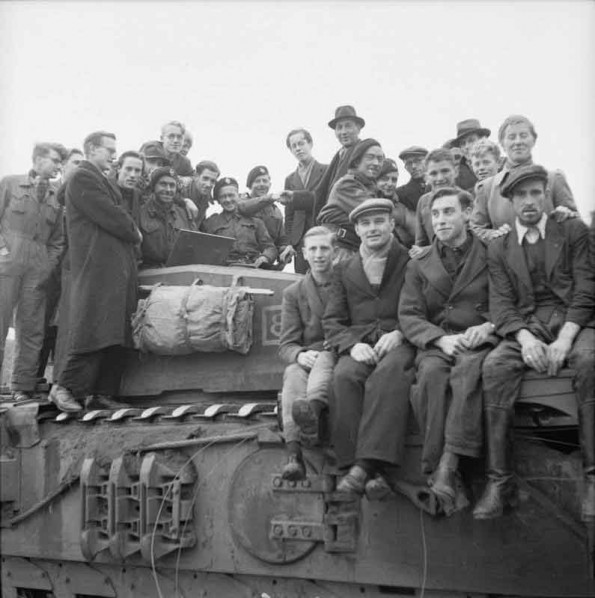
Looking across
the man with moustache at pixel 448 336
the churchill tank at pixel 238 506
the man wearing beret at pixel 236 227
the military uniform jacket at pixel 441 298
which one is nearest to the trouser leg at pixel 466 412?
the man with moustache at pixel 448 336

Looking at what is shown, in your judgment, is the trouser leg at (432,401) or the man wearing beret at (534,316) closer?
the man wearing beret at (534,316)

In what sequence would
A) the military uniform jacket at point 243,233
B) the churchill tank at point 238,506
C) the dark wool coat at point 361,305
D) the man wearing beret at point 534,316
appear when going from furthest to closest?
the military uniform jacket at point 243,233
the dark wool coat at point 361,305
the churchill tank at point 238,506
the man wearing beret at point 534,316

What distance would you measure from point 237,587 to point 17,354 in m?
3.42

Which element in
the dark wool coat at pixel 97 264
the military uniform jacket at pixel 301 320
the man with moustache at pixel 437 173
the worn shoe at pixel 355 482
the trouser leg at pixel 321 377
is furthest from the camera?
the dark wool coat at pixel 97 264

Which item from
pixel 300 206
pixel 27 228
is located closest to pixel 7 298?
pixel 27 228

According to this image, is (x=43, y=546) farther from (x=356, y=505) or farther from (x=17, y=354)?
(x=356, y=505)

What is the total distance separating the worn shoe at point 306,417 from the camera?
22.3 ft

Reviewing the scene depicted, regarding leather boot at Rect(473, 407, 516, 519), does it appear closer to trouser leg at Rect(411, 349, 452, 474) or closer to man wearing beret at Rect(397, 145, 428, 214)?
trouser leg at Rect(411, 349, 452, 474)

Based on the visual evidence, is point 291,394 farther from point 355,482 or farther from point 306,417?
point 355,482

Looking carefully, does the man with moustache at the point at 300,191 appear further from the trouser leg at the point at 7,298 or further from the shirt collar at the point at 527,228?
the shirt collar at the point at 527,228

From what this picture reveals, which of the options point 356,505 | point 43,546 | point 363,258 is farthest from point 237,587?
point 363,258

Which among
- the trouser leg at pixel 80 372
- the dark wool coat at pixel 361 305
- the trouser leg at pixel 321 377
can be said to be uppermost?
the dark wool coat at pixel 361 305

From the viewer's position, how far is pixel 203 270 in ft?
31.0

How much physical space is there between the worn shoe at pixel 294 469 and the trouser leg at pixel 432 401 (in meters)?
0.94
